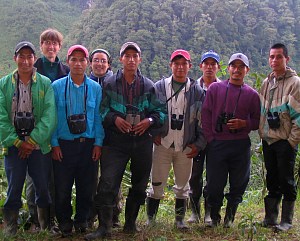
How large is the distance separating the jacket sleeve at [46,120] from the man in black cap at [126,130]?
0.47 meters

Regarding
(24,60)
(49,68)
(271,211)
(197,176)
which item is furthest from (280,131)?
(24,60)

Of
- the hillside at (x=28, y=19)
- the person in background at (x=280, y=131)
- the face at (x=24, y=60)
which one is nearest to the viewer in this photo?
the face at (x=24, y=60)

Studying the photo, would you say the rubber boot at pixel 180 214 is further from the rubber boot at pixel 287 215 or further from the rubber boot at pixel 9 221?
the rubber boot at pixel 9 221

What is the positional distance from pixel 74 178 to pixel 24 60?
1217mm

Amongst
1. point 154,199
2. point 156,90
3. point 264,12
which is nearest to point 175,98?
point 156,90

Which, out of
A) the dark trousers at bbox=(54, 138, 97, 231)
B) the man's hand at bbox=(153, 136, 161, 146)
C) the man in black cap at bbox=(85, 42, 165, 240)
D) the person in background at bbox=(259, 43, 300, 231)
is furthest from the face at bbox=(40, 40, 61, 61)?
the person in background at bbox=(259, 43, 300, 231)

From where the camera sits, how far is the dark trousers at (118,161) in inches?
136

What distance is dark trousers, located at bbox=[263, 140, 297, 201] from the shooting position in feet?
12.0

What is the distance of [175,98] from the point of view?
3881mm

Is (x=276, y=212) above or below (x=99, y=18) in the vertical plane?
below

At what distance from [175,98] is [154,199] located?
111 cm

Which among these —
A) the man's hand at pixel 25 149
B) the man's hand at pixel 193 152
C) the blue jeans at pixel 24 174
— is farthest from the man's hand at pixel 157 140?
the man's hand at pixel 25 149

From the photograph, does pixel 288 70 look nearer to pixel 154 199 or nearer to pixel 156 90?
pixel 156 90

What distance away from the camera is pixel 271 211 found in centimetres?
391
